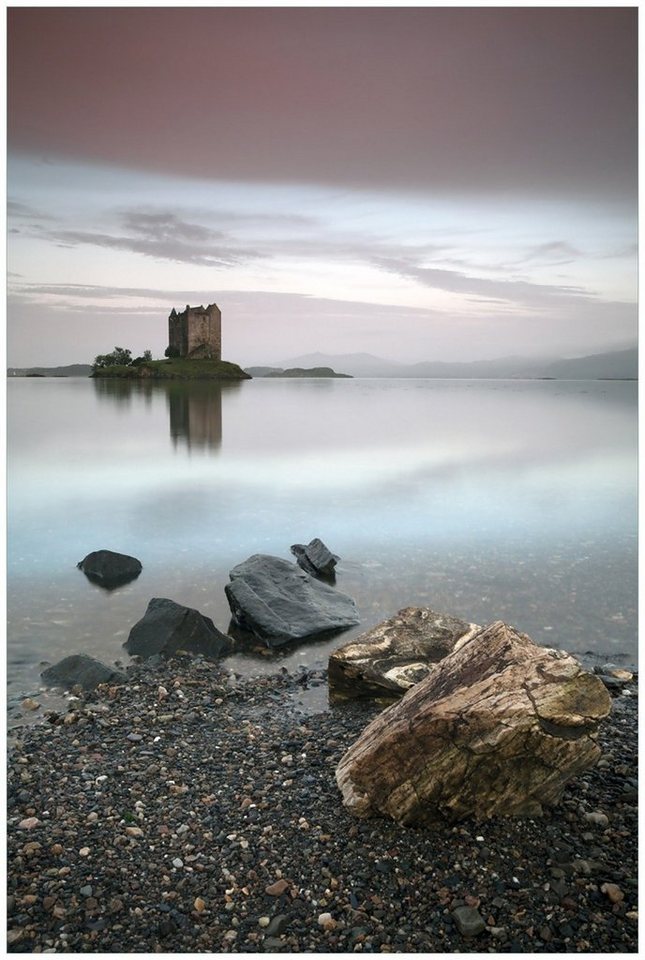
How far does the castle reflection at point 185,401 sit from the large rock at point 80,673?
58.2 feet

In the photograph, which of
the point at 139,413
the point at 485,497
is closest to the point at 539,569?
the point at 485,497

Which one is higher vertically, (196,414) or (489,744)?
(196,414)

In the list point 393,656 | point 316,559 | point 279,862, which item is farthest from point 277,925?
point 316,559

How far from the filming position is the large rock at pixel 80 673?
7.58 meters

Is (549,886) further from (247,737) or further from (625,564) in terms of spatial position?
(625,564)

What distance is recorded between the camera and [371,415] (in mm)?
43469

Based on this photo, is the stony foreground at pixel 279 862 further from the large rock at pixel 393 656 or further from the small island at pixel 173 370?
the small island at pixel 173 370

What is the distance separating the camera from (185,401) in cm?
4512

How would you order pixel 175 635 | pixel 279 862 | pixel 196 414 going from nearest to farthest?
pixel 279 862 → pixel 175 635 → pixel 196 414

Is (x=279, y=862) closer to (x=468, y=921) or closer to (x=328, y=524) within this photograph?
(x=468, y=921)

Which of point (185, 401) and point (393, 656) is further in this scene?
point (185, 401)

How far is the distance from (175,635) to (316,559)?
3841 mm

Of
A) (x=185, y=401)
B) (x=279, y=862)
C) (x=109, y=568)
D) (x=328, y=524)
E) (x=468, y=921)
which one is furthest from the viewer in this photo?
(x=185, y=401)

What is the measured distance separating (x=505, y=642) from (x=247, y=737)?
104 inches
